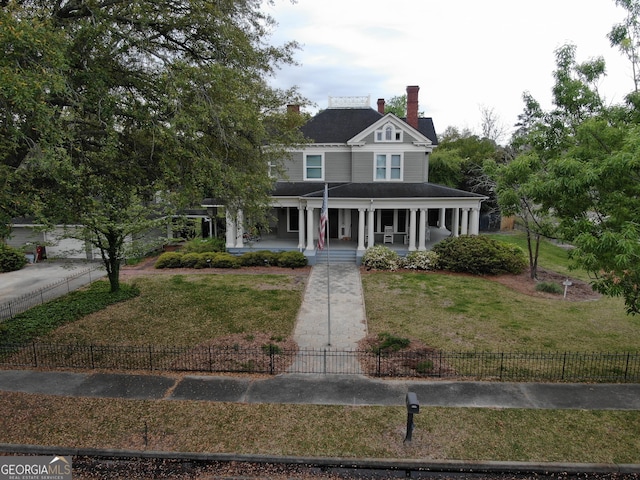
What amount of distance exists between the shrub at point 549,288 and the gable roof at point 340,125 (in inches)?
513

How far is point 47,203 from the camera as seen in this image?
11352mm

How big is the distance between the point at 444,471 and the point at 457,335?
23.2 feet

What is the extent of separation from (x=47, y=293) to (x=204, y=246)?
367 inches

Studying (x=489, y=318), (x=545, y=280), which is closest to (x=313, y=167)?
(x=545, y=280)

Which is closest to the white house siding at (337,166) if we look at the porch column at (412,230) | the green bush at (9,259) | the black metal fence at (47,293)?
the porch column at (412,230)

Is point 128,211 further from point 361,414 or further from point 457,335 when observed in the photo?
point 457,335

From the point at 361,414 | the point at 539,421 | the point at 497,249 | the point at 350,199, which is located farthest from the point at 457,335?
the point at 350,199

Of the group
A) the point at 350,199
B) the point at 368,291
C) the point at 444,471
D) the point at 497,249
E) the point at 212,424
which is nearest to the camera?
the point at 444,471

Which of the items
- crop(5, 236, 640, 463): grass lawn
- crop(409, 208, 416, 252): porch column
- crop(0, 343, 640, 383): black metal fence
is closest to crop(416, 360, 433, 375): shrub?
crop(0, 343, 640, 383): black metal fence

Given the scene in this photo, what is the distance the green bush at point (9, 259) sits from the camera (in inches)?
994

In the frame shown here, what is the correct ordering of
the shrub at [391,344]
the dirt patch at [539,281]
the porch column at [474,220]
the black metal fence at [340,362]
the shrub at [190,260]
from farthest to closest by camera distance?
the porch column at [474,220]
the shrub at [190,260]
the dirt patch at [539,281]
the shrub at [391,344]
the black metal fence at [340,362]

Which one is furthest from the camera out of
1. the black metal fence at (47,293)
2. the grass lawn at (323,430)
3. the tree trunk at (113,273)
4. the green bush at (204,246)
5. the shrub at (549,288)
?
the green bush at (204,246)

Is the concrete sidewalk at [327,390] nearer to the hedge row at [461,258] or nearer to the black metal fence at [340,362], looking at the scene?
the black metal fence at [340,362]

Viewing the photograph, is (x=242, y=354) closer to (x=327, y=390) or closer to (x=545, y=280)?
(x=327, y=390)
